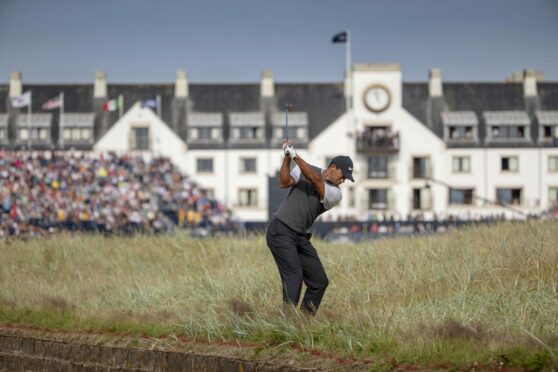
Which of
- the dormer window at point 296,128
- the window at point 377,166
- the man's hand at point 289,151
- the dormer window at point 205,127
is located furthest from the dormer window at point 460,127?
the man's hand at point 289,151

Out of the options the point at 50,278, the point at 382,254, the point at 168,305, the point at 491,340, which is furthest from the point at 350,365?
the point at 50,278

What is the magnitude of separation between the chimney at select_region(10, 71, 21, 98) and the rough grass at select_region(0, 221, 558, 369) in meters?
Result: 52.8

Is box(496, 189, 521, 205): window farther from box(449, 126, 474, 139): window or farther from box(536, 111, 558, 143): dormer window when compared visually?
box(449, 126, 474, 139): window

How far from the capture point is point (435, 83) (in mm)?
72500

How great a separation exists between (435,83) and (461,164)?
18.2ft

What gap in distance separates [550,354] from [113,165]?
44555 millimetres

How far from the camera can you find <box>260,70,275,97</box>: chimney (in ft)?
236

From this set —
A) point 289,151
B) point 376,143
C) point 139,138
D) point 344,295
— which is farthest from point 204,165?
point 289,151

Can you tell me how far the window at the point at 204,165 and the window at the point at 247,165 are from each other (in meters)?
1.95

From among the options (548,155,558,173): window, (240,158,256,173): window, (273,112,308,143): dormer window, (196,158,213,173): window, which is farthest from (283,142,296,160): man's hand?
(548,155,558,173): window

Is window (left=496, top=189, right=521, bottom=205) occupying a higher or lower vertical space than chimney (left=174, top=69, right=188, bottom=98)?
lower

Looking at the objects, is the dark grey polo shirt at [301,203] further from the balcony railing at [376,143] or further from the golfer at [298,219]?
the balcony railing at [376,143]

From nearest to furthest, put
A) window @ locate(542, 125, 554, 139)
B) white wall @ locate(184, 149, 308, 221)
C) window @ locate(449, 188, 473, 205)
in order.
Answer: white wall @ locate(184, 149, 308, 221) < window @ locate(449, 188, 473, 205) < window @ locate(542, 125, 554, 139)

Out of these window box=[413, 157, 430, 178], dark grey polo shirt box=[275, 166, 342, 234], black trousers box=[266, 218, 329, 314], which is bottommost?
black trousers box=[266, 218, 329, 314]
